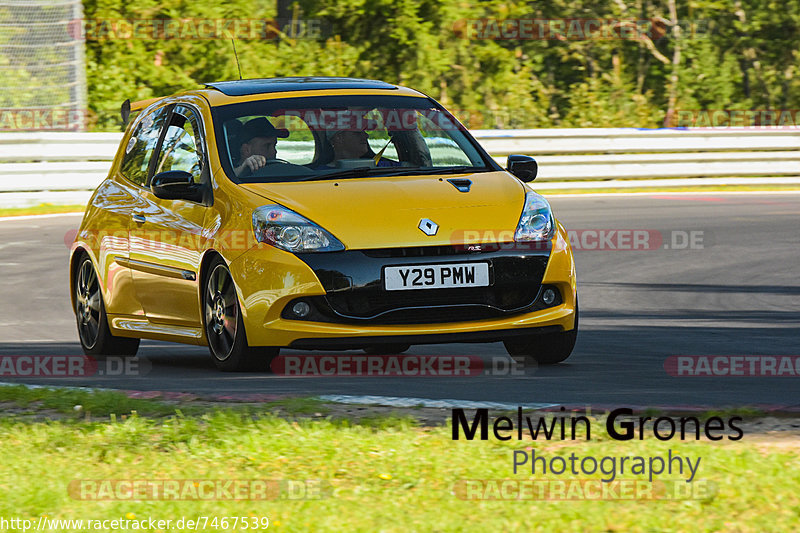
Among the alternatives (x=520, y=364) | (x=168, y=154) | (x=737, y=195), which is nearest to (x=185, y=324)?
(x=168, y=154)

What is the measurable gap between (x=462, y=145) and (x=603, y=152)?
13.5 metres

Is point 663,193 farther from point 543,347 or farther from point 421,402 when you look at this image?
point 421,402

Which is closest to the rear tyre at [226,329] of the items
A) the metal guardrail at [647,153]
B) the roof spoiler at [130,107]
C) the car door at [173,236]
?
the car door at [173,236]

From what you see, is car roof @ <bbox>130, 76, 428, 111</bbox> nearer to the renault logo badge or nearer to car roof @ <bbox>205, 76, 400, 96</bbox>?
car roof @ <bbox>205, 76, 400, 96</bbox>

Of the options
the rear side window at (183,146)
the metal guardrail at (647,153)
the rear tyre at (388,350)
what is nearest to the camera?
the rear side window at (183,146)

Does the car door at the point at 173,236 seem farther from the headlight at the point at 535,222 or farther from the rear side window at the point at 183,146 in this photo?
the headlight at the point at 535,222

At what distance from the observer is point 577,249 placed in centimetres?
1528

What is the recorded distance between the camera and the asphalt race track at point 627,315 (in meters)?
6.95

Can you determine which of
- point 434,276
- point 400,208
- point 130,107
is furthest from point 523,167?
point 130,107

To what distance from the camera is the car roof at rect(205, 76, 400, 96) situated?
29.1 ft

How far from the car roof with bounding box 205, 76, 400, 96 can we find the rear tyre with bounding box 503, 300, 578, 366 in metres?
1.91

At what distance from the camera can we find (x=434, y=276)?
7.41 m

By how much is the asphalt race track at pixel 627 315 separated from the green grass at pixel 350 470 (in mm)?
950

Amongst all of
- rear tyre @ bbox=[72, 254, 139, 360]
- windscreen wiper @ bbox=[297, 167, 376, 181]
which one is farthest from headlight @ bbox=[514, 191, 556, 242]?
rear tyre @ bbox=[72, 254, 139, 360]
